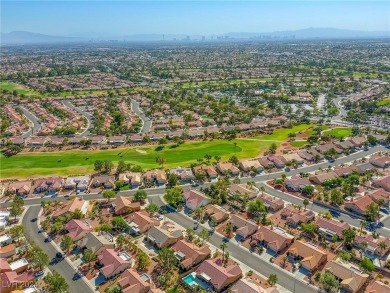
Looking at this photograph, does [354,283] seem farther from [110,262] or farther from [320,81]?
[320,81]

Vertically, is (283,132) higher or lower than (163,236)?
higher

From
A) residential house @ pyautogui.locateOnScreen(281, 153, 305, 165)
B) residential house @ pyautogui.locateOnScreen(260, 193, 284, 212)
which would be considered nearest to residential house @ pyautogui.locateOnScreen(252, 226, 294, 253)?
residential house @ pyautogui.locateOnScreen(260, 193, 284, 212)

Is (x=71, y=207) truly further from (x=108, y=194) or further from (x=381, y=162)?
(x=381, y=162)

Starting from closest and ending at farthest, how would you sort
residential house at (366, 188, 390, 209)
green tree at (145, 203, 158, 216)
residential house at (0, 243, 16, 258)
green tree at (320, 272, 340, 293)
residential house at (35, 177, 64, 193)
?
green tree at (320, 272, 340, 293) → residential house at (0, 243, 16, 258) → green tree at (145, 203, 158, 216) → residential house at (366, 188, 390, 209) → residential house at (35, 177, 64, 193)

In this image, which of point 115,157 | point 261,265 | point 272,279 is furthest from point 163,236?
point 115,157

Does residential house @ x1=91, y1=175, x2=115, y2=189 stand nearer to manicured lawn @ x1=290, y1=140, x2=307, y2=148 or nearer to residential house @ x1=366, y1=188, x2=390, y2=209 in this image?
residential house @ x1=366, y1=188, x2=390, y2=209

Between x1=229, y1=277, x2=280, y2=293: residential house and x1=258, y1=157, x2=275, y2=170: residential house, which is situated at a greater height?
x1=258, y1=157, x2=275, y2=170: residential house

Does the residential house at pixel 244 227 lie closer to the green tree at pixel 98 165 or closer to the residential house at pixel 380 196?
the residential house at pixel 380 196
